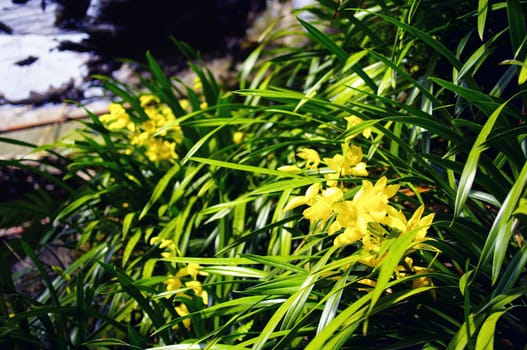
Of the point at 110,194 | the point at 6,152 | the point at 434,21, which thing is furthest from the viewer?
the point at 6,152

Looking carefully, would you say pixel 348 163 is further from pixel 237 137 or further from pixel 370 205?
pixel 237 137

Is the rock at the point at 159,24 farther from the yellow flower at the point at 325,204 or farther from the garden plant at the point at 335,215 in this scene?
the yellow flower at the point at 325,204

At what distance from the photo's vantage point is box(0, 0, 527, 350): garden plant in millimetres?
854

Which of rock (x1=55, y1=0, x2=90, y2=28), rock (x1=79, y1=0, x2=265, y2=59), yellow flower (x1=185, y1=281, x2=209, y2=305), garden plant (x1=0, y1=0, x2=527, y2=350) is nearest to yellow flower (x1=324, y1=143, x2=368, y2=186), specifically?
garden plant (x1=0, y1=0, x2=527, y2=350)

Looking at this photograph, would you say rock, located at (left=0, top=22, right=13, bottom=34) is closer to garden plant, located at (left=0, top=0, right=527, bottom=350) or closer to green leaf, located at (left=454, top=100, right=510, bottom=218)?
garden plant, located at (left=0, top=0, right=527, bottom=350)

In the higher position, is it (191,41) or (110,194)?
(191,41)

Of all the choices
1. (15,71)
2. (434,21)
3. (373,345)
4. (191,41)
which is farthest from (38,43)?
(373,345)

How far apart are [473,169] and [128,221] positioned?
113 centimetres

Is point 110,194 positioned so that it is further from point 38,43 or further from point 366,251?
point 38,43

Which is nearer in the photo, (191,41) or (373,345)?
(373,345)

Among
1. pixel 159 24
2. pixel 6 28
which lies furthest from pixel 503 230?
pixel 6 28

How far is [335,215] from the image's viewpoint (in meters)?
1.15

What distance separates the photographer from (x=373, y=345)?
1056mm

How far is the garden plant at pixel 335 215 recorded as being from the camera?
854mm
